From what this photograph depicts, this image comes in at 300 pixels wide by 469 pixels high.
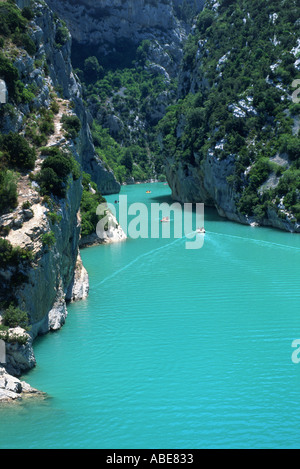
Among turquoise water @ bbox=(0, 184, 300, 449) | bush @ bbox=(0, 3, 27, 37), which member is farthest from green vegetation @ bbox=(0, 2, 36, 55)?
turquoise water @ bbox=(0, 184, 300, 449)

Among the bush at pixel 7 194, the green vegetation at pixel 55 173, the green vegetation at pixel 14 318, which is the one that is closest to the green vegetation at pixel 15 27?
the green vegetation at pixel 55 173

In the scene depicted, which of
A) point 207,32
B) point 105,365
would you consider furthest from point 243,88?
point 105,365

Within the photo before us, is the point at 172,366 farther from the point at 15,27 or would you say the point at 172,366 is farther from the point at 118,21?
the point at 118,21

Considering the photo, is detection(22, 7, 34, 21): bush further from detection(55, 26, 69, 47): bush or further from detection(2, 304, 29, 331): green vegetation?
detection(2, 304, 29, 331): green vegetation

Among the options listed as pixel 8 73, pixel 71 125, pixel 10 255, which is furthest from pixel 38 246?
pixel 8 73

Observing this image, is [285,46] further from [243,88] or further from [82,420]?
[82,420]

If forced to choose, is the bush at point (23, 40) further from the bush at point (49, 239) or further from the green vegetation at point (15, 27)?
the bush at point (49, 239)
